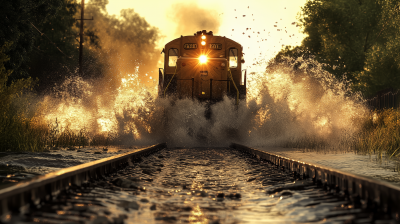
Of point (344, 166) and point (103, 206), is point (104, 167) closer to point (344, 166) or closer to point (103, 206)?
point (103, 206)

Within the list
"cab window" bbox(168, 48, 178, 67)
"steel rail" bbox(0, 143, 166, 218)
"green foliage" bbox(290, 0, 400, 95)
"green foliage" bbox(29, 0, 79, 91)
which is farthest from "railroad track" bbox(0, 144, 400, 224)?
"green foliage" bbox(29, 0, 79, 91)

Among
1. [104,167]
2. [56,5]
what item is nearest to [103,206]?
[104,167]

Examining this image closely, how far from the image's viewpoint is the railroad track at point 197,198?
11.5ft

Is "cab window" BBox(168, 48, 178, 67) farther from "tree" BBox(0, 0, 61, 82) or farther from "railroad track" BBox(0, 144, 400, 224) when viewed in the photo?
"railroad track" BBox(0, 144, 400, 224)

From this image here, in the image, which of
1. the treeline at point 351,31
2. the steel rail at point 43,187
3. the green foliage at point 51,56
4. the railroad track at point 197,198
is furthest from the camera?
the green foliage at point 51,56

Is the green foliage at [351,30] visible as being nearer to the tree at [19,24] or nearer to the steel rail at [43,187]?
the tree at [19,24]

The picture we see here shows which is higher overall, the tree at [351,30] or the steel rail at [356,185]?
the tree at [351,30]

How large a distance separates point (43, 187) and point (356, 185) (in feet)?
11.8

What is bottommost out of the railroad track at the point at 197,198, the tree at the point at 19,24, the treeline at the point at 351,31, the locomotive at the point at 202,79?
the railroad track at the point at 197,198

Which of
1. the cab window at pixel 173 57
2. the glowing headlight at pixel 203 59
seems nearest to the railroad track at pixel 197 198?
the glowing headlight at pixel 203 59

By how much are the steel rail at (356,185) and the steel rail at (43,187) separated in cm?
342

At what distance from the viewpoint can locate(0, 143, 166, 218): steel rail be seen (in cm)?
337

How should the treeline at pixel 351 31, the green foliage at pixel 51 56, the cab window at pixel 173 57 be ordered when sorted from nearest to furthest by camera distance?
1. the cab window at pixel 173 57
2. the treeline at pixel 351 31
3. the green foliage at pixel 51 56

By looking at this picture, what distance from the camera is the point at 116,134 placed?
17328 mm
